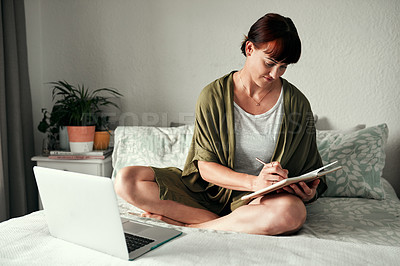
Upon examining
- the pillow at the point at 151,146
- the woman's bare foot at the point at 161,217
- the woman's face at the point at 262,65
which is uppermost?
the woman's face at the point at 262,65

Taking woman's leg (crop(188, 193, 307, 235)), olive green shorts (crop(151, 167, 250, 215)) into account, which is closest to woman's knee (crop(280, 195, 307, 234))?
woman's leg (crop(188, 193, 307, 235))

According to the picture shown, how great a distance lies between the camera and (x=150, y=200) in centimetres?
157

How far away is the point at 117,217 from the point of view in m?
0.98

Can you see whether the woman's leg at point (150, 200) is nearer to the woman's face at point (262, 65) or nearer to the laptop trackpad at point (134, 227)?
the laptop trackpad at point (134, 227)

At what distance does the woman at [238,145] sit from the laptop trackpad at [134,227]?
29 centimetres

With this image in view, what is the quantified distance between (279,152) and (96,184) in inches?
32.4

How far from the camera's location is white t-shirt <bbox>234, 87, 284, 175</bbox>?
1604mm

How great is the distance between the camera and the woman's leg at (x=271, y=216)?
1312 millimetres

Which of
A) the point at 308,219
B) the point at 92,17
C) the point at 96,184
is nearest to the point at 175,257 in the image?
the point at 96,184

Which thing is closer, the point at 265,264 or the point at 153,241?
the point at 265,264

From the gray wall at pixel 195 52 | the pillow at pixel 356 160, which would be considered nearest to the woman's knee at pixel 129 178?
the pillow at pixel 356 160

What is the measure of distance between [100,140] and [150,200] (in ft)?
3.23

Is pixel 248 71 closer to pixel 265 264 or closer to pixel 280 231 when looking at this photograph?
pixel 280 231

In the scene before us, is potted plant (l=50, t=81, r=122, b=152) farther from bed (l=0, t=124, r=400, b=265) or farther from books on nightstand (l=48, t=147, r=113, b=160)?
bed (l=0, t=124, r=400, b=265)
